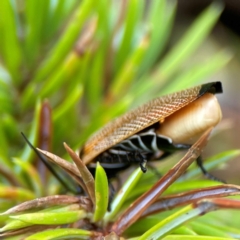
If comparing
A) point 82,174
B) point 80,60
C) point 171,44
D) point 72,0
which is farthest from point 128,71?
point 171,44

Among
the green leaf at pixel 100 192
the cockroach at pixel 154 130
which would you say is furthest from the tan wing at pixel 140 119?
the green leaf at pixel 100 192

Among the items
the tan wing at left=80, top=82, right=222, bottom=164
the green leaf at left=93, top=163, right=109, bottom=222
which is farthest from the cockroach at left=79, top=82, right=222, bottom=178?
the green leaf at left=93, top=163, right=109, bottom=222

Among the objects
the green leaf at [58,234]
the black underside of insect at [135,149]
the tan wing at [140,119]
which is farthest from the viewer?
the black underside of insect at [135,149]

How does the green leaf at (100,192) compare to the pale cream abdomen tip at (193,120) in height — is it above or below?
below

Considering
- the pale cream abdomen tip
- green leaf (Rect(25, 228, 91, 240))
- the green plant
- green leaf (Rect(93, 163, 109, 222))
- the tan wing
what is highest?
the green plant

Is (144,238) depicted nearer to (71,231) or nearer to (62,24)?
(71,231)

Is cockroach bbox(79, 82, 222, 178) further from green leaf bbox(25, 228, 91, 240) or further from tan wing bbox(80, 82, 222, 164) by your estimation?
green leaf bbox(25, 228, 91, 240)

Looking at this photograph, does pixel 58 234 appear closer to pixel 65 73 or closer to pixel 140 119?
pixel 140 119

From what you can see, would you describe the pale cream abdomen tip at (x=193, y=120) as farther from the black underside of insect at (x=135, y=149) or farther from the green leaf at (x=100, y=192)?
the green leaf at (x=100, y=192)
